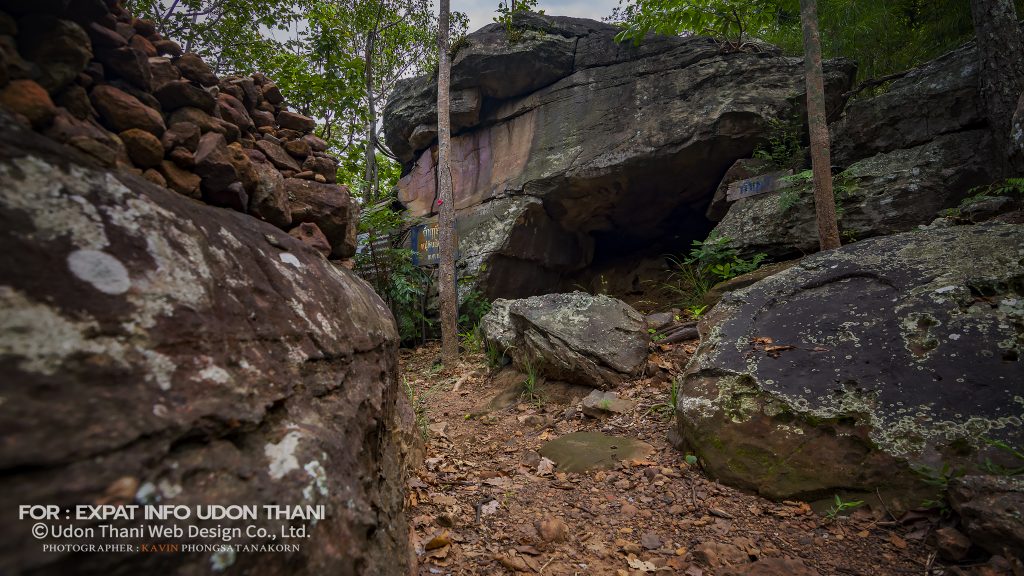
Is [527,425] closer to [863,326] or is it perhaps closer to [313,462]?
[863,326]

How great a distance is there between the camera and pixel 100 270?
3.81 feet

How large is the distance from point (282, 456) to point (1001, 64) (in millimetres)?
7599

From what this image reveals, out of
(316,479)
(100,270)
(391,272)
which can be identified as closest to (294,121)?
(100,270)

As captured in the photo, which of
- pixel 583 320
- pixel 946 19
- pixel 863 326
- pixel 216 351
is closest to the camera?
pixel 216 351

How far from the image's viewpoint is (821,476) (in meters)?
2.42

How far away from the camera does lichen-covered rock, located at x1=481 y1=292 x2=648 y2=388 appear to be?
4.38m

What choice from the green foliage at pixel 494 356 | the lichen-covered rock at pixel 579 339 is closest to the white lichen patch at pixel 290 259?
the lichen-covered rock at pixel 579 339

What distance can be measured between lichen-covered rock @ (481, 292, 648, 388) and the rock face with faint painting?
332cm

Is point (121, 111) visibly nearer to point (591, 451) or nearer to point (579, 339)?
point (591, 451)

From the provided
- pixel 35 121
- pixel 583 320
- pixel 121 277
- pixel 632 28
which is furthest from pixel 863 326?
pixel 632 28

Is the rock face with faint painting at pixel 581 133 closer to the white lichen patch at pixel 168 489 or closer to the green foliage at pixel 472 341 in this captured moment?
the green foliage at pixel 472 341

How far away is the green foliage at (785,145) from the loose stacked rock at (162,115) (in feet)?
20.8

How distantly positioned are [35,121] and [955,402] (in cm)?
398

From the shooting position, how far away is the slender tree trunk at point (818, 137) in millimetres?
5145
